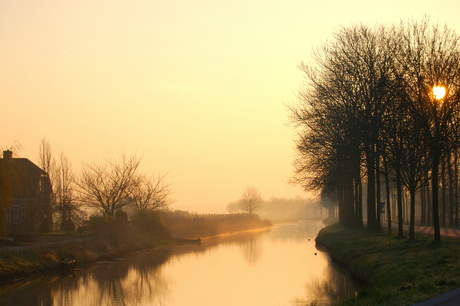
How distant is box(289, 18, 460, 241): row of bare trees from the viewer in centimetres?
2136

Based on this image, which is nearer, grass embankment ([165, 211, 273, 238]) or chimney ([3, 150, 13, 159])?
chimney ([3, 150, 13, 159])

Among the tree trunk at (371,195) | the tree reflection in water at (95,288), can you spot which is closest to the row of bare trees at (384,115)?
the tree trunk at (371,195)

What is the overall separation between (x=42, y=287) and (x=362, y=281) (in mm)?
14970

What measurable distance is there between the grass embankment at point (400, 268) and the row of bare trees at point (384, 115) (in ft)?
6.15

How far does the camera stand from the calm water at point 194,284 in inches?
757

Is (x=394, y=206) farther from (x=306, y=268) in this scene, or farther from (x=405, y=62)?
(x=405, y=62)

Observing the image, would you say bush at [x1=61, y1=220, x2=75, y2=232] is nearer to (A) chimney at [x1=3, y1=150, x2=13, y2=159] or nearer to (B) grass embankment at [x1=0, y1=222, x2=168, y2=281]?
(B) grass embankment at [x1=0, y1=222, x2=168, y2=281]

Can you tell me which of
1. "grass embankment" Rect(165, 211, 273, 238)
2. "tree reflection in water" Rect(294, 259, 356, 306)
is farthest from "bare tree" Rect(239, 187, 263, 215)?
"tree reflection in water" Rect(294, 259, 356, 306)

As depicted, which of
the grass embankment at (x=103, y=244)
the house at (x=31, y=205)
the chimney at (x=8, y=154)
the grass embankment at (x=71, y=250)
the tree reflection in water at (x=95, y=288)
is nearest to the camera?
the tree reflection in water at (x=95, y=288)

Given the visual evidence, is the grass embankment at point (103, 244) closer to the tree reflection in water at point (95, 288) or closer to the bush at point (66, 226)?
the tree reflection in water at point (95, 288)

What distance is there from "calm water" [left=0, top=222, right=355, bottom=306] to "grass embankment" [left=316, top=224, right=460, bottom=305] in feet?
4.08

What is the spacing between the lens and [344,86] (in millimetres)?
29156

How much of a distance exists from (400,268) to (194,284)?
1075 cm

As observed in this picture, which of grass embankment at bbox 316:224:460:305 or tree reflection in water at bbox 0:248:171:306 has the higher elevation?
grass embankment at bbox 316:224:460:305
